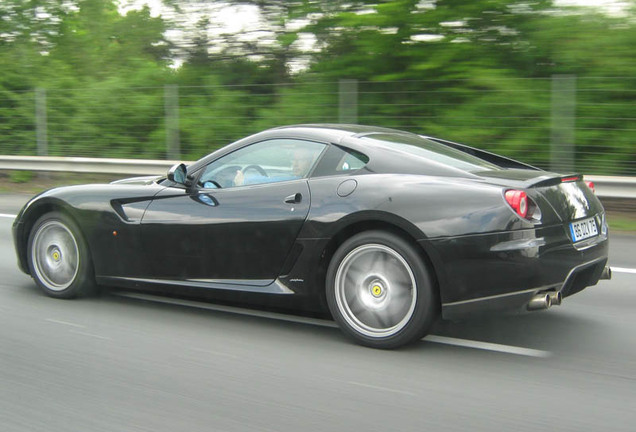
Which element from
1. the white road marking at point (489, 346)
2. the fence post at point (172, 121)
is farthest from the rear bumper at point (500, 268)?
the fence post at point (172, 121)

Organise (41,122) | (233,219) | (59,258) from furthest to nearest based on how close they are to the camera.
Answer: (41,122) → (59,258) → (233,219)

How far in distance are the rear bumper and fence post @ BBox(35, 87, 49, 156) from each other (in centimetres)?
1223

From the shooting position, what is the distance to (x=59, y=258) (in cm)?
549

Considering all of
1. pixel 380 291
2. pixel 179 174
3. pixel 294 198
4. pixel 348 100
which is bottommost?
pixel 380 291

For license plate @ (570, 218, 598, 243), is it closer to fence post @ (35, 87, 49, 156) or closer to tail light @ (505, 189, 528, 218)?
tail light @ (505, 189, 528, 218)

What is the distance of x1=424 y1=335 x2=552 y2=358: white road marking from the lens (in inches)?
165

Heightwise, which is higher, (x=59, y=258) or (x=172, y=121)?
(x=172, y=121)

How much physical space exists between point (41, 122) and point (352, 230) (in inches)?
469

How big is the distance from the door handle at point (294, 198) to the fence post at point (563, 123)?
6.43 m

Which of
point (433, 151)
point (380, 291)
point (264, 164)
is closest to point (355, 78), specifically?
point (264, 164)

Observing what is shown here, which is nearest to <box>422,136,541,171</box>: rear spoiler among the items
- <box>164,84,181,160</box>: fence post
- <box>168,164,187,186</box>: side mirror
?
<box>168,164,187,186</box>: side mirror

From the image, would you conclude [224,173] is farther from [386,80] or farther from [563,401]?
[386,80]

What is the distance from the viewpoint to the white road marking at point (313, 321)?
4.22 meters

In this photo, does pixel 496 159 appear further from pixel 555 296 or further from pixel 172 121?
pixel 172 121
